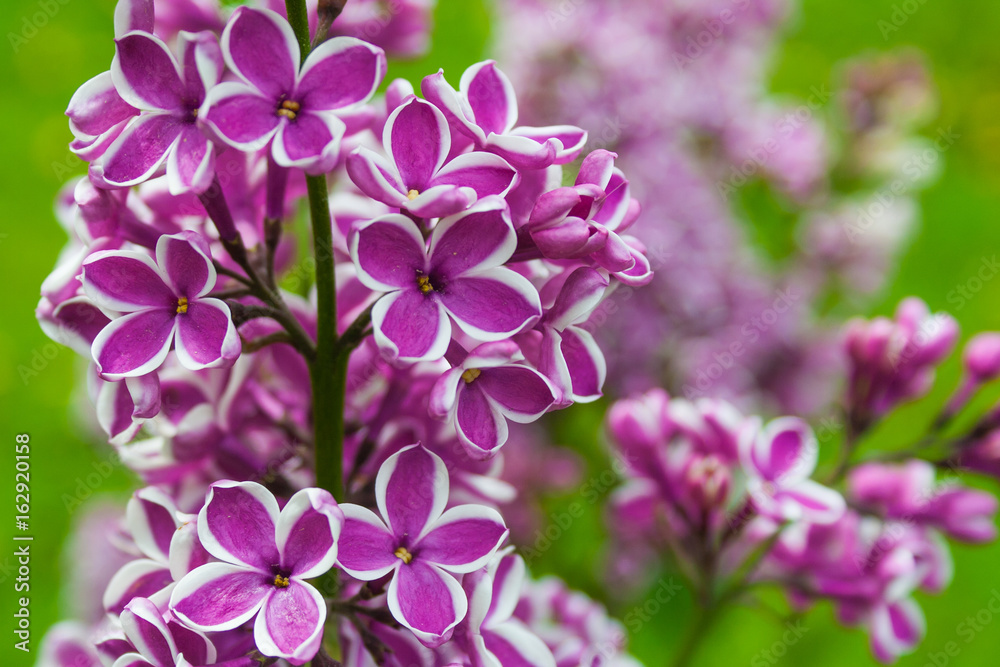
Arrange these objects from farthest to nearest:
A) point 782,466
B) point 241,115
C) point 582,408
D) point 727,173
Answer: point 727,173 < point 582,408 < point 782,466 < point 241,115

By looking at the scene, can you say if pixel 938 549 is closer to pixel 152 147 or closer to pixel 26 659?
pixel 152 147

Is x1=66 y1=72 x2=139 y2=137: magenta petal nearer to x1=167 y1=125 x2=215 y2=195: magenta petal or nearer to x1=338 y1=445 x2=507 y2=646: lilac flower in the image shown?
x1=167 y1=125 x2=215 y2=195: magenta petal

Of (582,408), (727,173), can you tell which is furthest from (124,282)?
(727,173)

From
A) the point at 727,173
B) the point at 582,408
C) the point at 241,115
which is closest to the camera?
the point at 241,115

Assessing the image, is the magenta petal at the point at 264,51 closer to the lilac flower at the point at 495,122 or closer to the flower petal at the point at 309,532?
the lilac flower at the point at 495,122

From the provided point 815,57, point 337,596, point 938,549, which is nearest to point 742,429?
point 938,549

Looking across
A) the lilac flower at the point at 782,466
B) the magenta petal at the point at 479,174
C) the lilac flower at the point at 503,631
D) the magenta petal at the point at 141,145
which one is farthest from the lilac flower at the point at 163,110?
the lilac flower at the point at 782,466

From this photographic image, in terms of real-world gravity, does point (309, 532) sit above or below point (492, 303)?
below

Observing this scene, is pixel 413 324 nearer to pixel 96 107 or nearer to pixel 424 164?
pixel 424 164
